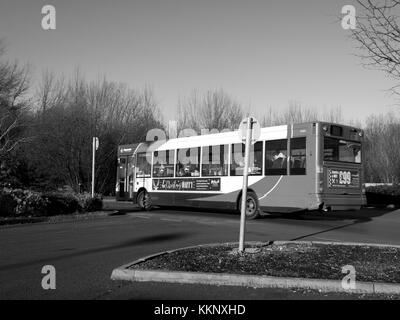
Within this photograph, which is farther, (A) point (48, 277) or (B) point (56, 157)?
(B) point (56, 157)

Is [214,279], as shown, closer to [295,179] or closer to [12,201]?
[295,179]

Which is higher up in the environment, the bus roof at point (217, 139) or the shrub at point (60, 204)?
the bus roof at point (217, 139)

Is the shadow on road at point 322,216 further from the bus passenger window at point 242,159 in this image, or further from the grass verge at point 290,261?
the grass verge at point 290,261

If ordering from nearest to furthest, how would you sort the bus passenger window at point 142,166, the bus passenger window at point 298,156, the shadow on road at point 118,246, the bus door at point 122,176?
the shadow on road at point 118,246
the bus passenger window at point 298,156
the bus passenger window at point 142,166
the bus door at point 122,176

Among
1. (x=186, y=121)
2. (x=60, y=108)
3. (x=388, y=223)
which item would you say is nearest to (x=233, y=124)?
(x=186, y=121)

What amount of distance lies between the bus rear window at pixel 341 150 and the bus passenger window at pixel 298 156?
2.28ft

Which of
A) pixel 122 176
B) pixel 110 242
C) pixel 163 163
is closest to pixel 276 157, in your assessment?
pixel 163 163

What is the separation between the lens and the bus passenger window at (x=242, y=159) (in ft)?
55.0

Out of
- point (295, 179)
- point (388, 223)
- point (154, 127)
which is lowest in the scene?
point (388, 223)

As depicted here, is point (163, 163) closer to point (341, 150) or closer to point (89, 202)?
point (89, 202)

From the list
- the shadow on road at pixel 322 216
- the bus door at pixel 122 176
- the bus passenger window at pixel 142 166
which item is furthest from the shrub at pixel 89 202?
the shadow on road at pixel 322 216

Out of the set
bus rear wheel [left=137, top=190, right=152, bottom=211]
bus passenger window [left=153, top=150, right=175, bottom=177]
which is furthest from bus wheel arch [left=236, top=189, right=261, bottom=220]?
bus rear wheel [left=137, top=190, right=152, bottom=211]

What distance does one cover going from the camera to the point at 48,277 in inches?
279

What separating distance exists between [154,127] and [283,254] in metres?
28.5
